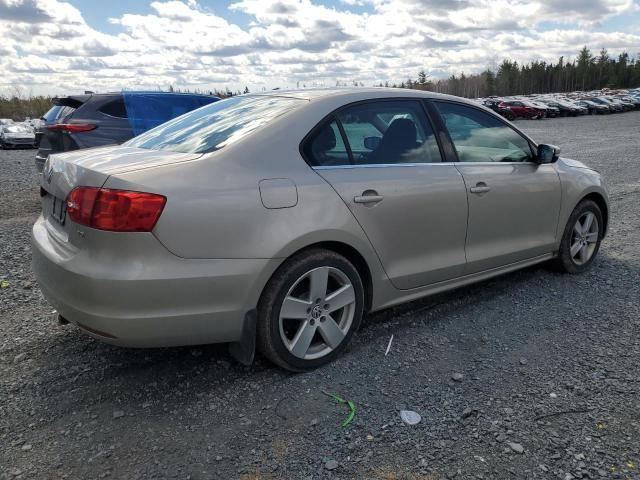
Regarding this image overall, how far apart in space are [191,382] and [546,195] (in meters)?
3.15

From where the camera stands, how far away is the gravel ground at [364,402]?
2.46 metres

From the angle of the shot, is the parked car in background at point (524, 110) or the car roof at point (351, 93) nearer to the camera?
the car roof at point (351, 93)

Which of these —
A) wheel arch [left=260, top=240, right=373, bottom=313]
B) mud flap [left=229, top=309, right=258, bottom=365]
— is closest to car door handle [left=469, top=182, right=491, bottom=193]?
wheel arch [left=260, top=240, right=373, bottom=313]

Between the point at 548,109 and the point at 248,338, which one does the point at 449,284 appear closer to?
the point at 248,338

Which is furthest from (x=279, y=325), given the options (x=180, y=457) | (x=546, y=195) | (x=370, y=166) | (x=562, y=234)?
(x=562, y=234)

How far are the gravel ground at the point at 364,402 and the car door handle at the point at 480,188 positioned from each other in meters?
0.92

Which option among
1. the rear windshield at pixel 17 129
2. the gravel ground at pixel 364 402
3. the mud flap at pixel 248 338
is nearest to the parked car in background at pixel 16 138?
the rear windshield at pixel 17 129

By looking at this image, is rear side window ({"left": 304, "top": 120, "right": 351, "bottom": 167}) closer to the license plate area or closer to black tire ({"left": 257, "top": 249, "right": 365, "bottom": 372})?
black tire ({"left": 257, "top": 249, "right": 365, "bottom": 372})

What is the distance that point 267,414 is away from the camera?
2848 millimetres

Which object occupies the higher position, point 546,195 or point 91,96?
point 91,96

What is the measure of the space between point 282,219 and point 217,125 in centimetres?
87

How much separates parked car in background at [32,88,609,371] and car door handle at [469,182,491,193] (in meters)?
0.01

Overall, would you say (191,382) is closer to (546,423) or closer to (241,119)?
(241,119)

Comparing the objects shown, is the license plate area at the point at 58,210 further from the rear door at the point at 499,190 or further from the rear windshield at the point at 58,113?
the rear windshield at the point at 58,113
